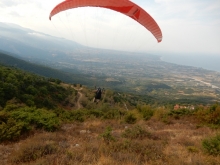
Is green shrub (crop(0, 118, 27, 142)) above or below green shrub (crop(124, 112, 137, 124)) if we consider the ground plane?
above

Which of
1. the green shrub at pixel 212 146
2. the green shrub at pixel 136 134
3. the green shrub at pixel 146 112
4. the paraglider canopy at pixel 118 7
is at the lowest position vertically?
the green shrub at pixel 146 112

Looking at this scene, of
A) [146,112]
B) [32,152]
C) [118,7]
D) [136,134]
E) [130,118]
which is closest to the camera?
[32,152]

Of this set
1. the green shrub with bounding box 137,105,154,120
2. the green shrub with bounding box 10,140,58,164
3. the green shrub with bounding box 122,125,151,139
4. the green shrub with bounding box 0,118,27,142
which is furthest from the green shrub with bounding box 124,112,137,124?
the green shrub with bounding box 10,140,58,164

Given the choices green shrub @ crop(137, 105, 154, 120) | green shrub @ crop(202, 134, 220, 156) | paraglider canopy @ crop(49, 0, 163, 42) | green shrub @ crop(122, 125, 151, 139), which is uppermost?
paraglider canopy @ crop(49, 0, 163, 42)

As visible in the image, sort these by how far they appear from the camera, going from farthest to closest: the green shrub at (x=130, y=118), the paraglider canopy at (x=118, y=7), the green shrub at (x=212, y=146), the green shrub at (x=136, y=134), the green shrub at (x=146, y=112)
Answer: the green shrub at (x=146, y=112) → the green shrub at (x=130, y=118) → the paraglider canopy at (x=118, y=7) → the green shrub at (x=136, y=134) → the green shrub at (x=212, y=146)

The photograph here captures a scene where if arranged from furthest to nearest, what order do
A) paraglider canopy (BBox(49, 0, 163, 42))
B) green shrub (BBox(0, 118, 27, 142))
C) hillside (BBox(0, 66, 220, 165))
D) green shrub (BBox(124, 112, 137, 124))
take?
green shrub (BBox(124, 112, 137, 124)) → paraglider canopy (BBox(49, 0, 163, 42)) → green shrub (BBox(0, 118, 27, 142)) → hillside (BBox(0, 66, 220, 165))

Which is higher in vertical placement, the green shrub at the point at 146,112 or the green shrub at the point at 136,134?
the green shrub at the point at 136,134

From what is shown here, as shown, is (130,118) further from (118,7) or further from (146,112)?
(118,7)

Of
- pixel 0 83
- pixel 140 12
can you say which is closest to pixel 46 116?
Result: pixel 140 12

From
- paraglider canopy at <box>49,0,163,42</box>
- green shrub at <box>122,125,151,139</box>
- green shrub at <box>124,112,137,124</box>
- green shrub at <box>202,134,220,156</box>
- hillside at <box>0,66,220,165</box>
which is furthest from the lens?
green shrub at <box>124,112,137,124</box>

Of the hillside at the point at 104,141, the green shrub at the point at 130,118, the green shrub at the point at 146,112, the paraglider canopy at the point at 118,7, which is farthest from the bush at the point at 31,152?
the green shrub at the point at 146,112

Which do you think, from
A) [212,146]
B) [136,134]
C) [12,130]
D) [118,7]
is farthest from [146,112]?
[12,130]

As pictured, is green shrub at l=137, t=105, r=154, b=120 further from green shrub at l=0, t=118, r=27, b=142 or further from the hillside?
green shrub at l=0, t=118, r=27, b=142

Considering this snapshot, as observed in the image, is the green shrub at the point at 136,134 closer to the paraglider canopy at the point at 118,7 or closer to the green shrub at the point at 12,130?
the green shrub at the point at 12,130
